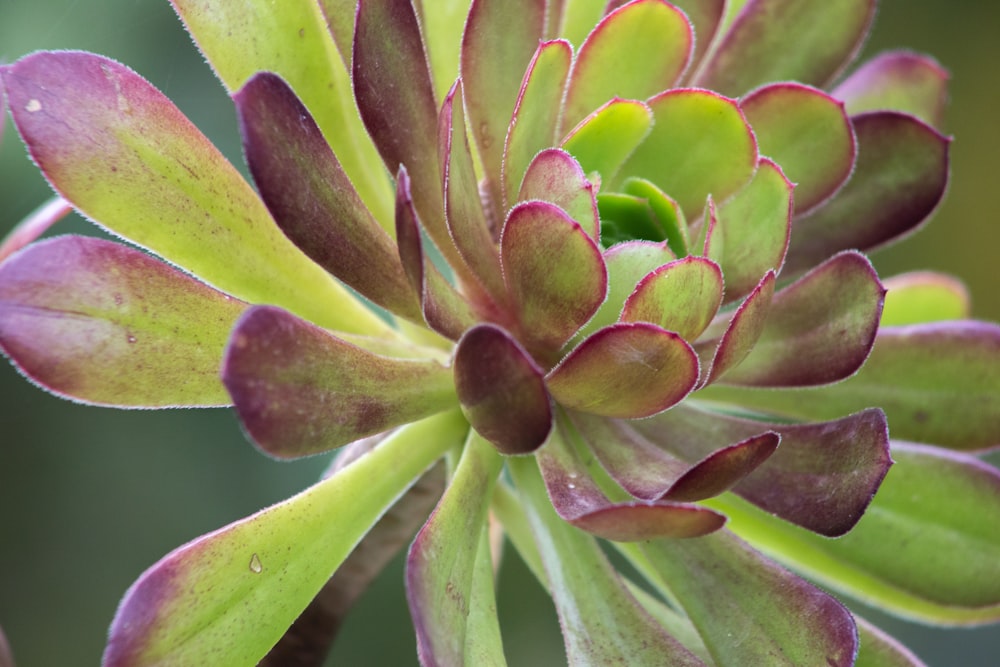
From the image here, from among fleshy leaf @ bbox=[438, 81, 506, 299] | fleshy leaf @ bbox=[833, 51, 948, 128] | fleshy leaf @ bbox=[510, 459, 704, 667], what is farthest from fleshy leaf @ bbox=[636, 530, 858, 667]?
fleshy leaf @ bbox=[833, 51, 948, 128]

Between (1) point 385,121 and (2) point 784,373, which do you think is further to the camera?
(2) point 784,373

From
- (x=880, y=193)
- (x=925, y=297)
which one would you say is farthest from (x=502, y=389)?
(x=925, y=297)

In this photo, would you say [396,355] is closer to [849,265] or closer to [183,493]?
[849,265]

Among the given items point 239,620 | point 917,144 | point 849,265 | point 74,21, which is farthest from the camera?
point 74,21

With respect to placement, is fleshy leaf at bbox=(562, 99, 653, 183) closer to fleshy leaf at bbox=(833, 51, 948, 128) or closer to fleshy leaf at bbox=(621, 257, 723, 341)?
fleshy leaf at bbox=(621, 257, 723, 341)

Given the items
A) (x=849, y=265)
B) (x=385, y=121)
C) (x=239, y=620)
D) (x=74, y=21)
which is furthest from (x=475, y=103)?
(x=74, y=21)
